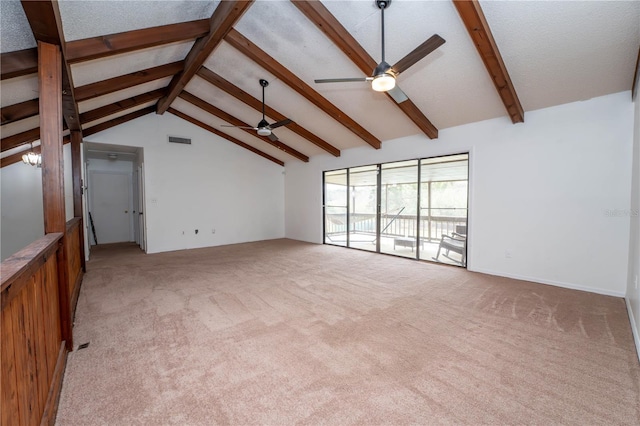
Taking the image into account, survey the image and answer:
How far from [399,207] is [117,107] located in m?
6.46

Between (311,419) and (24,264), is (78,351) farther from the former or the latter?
(311,419)

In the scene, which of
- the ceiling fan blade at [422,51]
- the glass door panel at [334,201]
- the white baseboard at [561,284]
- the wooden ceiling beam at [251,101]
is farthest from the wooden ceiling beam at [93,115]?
the white baseboard at [561,284]

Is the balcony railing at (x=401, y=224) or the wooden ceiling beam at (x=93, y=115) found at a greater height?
the wooden ceiling beam at (x=93, y=115)

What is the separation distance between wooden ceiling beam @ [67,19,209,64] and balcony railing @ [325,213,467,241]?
5171 millimetres

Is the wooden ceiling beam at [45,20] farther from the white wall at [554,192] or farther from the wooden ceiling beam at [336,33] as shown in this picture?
the white wall at [554,192]

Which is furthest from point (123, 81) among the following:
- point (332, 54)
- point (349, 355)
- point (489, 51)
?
point (489, 51)

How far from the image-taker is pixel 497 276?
419cm

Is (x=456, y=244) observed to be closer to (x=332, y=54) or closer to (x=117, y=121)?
(x=332, y=54)

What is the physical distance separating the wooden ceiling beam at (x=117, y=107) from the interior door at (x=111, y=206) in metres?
3.66

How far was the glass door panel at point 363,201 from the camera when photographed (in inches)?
270

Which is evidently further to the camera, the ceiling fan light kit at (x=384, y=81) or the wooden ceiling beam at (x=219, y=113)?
the wooden ceiling beam at (x=219, y=113)

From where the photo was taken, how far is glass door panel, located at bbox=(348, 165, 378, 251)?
270 inches

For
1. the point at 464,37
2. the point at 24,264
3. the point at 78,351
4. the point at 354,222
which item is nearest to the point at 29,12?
the point at 24,264

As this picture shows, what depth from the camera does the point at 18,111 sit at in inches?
128
